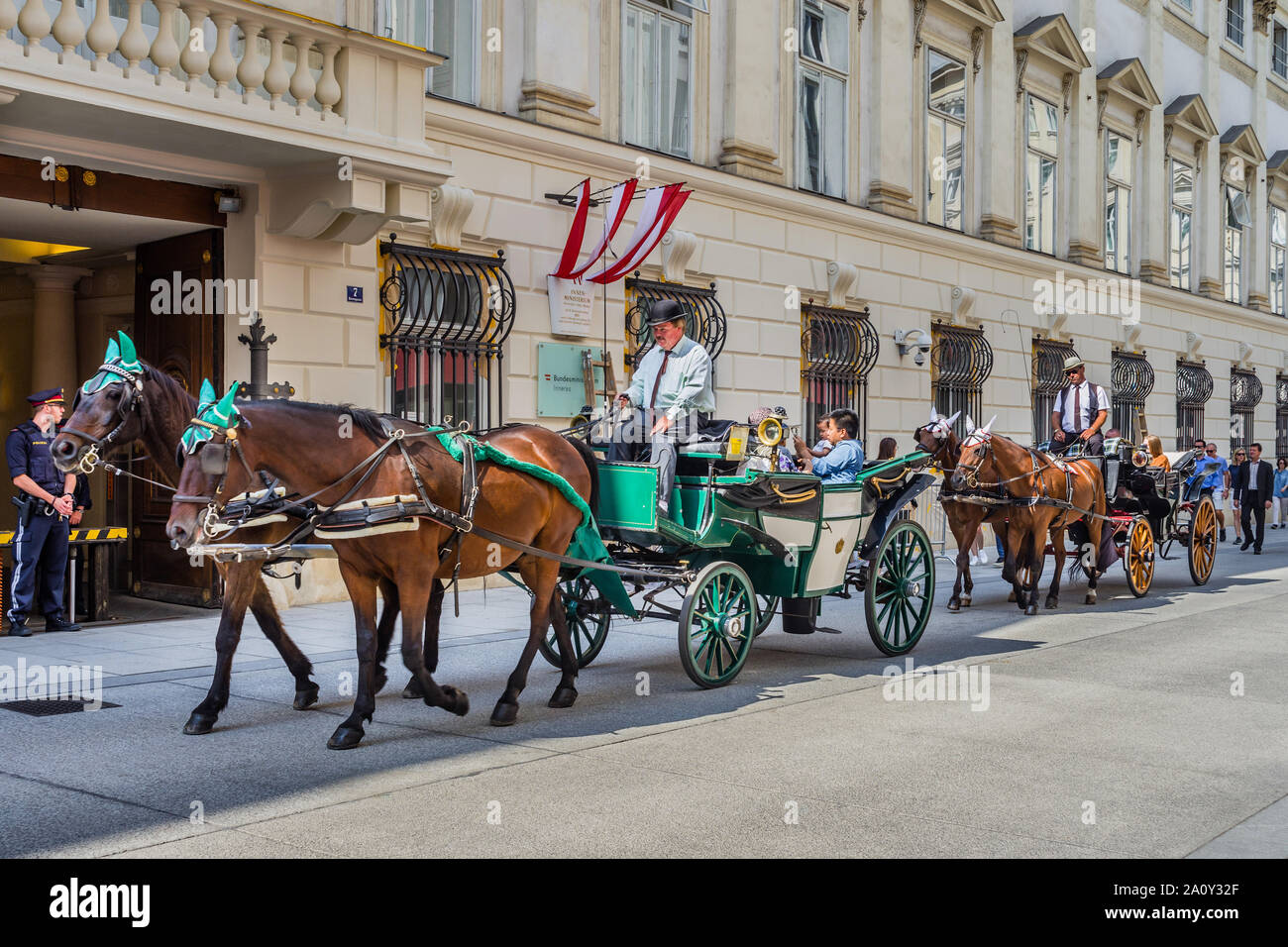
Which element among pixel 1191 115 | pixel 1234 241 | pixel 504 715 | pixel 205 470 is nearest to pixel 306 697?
pixel 504 715

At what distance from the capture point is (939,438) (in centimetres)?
1238

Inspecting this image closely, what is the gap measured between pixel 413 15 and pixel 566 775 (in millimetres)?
10061

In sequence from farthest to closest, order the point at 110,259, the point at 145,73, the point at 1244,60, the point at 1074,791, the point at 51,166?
the point at 1244,60, the point at 110,259, the point at 51,166, the point at 145,73, the point at 1074,791

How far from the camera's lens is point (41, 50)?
9172 millimetres

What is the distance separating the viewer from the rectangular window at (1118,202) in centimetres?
2661

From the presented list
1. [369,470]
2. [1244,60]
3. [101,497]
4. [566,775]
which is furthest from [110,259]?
[1244,60]

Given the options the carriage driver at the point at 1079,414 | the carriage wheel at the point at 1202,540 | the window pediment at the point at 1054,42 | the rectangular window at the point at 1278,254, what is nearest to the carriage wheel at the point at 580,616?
the carriage driver at the point at 1079,414

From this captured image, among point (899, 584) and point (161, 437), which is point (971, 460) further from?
point (161, 437)

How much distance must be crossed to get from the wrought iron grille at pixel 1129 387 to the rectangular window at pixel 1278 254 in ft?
34.2

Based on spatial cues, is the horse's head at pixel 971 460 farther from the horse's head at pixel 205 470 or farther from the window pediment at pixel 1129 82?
the window pediment at pixel 1129 82

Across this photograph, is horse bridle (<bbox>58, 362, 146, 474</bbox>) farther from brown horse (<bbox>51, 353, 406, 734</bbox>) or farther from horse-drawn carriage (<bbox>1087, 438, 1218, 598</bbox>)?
horse-drawn carriage (<bbox>1087, 438, 1218, 598</bbox>)

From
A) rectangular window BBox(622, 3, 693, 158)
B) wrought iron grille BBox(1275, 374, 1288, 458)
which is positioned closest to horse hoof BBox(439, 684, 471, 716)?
rectangular window BBox(622, 3, 693, 158)

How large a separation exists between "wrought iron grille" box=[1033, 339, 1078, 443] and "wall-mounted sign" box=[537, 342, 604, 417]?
1166 cm
